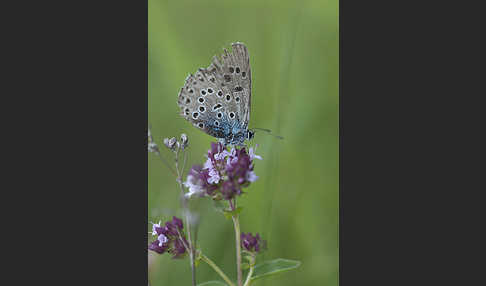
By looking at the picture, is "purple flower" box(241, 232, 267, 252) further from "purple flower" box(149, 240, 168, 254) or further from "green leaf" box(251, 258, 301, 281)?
"purple flower" box(149, 240, 168, 254)

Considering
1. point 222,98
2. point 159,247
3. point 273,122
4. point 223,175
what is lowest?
point 159,247

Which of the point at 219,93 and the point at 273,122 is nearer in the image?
the point at 219,93

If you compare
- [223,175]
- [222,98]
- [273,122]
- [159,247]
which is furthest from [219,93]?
[159,247]

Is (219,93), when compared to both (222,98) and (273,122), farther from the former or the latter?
(273,122)

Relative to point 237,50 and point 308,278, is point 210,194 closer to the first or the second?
point 237,50

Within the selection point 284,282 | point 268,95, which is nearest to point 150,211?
point 284,282

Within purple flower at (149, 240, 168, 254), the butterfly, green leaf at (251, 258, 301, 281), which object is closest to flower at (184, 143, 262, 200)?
the butterfly

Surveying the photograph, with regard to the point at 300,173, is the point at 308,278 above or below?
below
